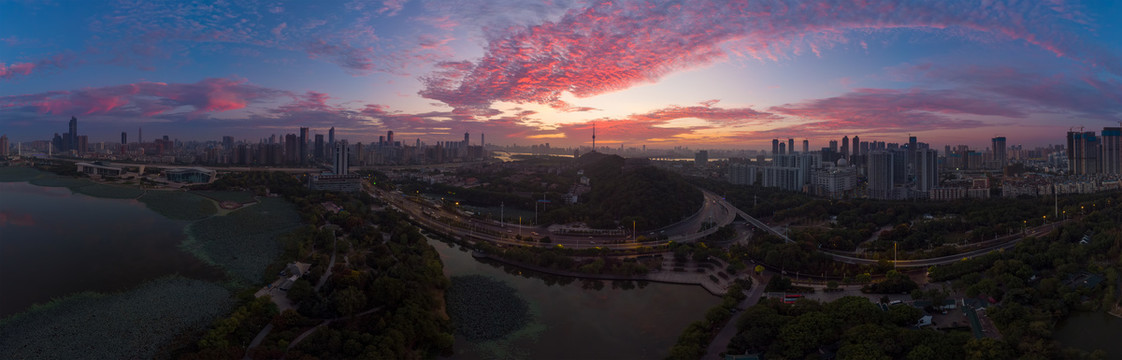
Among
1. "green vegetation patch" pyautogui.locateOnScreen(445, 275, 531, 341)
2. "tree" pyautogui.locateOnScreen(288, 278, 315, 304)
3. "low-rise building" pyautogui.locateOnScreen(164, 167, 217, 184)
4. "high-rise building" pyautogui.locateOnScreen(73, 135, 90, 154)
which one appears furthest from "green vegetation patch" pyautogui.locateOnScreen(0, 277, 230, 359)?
"high-rise building" pyautogui.locateOnScreen(73, 135, 90, 154)

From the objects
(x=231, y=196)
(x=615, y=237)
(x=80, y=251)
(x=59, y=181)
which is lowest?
(x=615, y=237)

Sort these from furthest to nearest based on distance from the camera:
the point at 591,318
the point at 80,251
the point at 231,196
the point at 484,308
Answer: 1. the point at 231,196
2. the point at 80,251
3. the point at 484,308
4. the point at 591,318

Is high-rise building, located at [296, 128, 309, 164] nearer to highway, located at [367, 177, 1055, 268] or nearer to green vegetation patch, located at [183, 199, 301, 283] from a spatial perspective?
highway, located at [367, 177, 1055, 268]

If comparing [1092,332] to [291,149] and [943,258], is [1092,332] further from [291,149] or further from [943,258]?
[291,149]

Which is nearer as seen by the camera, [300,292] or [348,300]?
[348,300]

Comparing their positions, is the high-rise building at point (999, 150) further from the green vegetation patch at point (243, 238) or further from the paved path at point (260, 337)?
the paved path at point (260, 337)

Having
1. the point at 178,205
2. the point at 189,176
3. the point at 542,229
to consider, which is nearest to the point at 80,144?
the point at 189,176

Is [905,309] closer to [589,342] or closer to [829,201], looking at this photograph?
[589,342]
